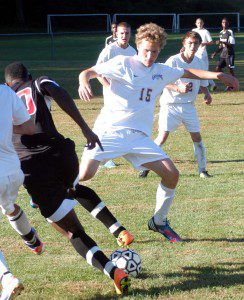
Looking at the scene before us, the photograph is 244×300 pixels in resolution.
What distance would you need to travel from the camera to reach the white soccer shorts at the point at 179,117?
1003 centimetres

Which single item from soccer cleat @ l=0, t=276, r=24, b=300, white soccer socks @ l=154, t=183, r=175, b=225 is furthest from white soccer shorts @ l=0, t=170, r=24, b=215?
white soccer socks @ l=154, t=183, r=175, b=225

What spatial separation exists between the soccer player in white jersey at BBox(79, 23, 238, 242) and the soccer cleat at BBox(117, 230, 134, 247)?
63 cm

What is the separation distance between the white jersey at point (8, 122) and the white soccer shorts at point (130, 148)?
1738 millimetres

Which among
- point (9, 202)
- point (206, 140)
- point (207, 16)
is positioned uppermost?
point (9, 202)

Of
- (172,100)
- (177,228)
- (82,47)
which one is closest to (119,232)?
(177,228)

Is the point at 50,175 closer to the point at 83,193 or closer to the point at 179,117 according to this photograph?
the point at 83,193

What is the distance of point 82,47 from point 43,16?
1491cm

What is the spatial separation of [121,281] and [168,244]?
5.29 feet

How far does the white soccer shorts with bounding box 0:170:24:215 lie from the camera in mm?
5000

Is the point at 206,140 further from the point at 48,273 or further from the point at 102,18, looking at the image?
the point at 102,18

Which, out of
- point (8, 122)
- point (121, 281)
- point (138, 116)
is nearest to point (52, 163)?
point (8, 122)

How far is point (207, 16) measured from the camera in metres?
53.8

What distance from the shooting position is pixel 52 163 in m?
5.54

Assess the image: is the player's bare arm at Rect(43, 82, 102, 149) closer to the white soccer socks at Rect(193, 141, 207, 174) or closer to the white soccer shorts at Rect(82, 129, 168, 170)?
the white soccer shorts at Rect(82, 129, 168, 170)
